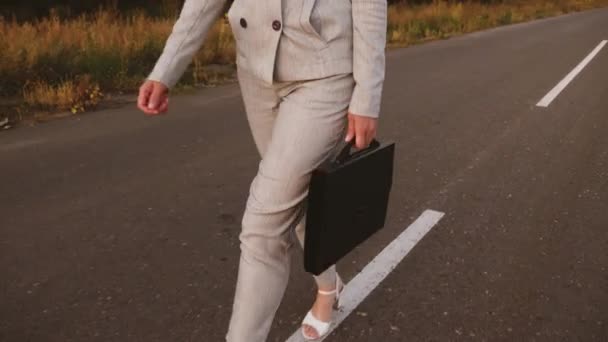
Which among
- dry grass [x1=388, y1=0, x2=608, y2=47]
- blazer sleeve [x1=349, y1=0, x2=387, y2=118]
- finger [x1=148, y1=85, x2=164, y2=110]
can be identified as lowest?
dry grass [x1=388, y1=0, x2=608, y2=47]

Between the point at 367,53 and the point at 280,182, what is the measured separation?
1.69 ft

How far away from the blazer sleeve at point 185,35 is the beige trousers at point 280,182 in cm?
25

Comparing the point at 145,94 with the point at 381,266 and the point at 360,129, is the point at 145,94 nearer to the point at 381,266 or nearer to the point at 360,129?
the point at 360,129

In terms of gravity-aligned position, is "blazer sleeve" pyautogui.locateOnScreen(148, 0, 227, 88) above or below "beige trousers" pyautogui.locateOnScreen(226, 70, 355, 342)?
above

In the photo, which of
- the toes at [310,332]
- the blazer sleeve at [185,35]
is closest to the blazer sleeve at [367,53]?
the blazer sleeve at [185,35]

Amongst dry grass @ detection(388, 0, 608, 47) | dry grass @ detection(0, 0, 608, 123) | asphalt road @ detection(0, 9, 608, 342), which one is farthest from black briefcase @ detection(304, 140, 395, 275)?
dry grass @ detection(388, 0, 608, 47)

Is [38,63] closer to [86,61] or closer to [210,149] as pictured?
[86,61]

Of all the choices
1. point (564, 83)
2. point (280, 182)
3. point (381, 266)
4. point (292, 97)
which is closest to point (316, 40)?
point (292, 97)

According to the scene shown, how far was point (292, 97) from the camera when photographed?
198 centimetres

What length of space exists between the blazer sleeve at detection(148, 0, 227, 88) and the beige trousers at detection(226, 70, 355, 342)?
0.25 meters

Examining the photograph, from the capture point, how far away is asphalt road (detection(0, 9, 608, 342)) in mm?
2754

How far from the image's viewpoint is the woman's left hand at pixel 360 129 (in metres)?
1.93

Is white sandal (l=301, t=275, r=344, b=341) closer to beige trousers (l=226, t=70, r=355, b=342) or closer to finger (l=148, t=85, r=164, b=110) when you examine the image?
beige trousers (l=226, t=70, r=355, b=342)

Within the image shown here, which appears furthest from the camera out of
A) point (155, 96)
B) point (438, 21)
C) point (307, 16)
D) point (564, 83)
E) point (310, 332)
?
point (438, 21)
